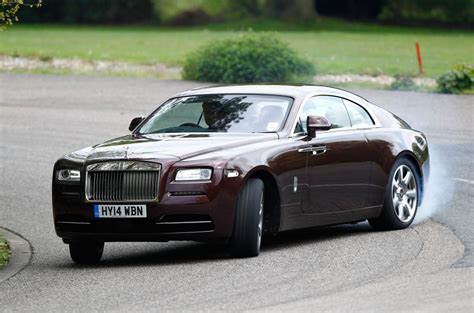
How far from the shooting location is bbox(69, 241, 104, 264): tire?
39.3 feet

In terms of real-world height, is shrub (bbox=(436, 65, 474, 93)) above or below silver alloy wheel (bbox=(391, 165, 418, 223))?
below

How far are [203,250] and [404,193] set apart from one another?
230 centimetres

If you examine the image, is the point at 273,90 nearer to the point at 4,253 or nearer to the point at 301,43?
the point at 4,253

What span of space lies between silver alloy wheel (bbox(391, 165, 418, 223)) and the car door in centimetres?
50

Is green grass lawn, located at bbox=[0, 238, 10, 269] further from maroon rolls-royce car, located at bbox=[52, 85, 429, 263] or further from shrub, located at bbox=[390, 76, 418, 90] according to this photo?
shrub, located at bbox=[390, 76, 418, 90]

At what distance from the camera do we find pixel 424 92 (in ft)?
107

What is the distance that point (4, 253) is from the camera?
12.7 m

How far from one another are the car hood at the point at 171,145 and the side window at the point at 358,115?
1.45m

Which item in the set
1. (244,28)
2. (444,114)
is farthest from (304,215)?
(244,28)

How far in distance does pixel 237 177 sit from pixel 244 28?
61.5m

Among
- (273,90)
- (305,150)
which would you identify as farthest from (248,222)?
(273,90)

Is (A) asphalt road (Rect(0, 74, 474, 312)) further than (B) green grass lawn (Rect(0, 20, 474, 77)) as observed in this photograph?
No

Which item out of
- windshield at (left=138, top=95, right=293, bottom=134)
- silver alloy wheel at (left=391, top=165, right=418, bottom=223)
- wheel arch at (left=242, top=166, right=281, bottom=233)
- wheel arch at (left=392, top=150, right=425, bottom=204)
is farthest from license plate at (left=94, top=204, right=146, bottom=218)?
wheel arch at (left=392, top=150, right=425, bottom=204)

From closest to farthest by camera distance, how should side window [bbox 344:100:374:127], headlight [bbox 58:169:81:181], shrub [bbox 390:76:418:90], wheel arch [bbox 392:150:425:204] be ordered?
headlight [bbox 58:169:81:181] → side window [bbox 344:100:374:127] → wheel arch [bbox 392:150:425:204] → shrub [bbox 390:76:418:90]
